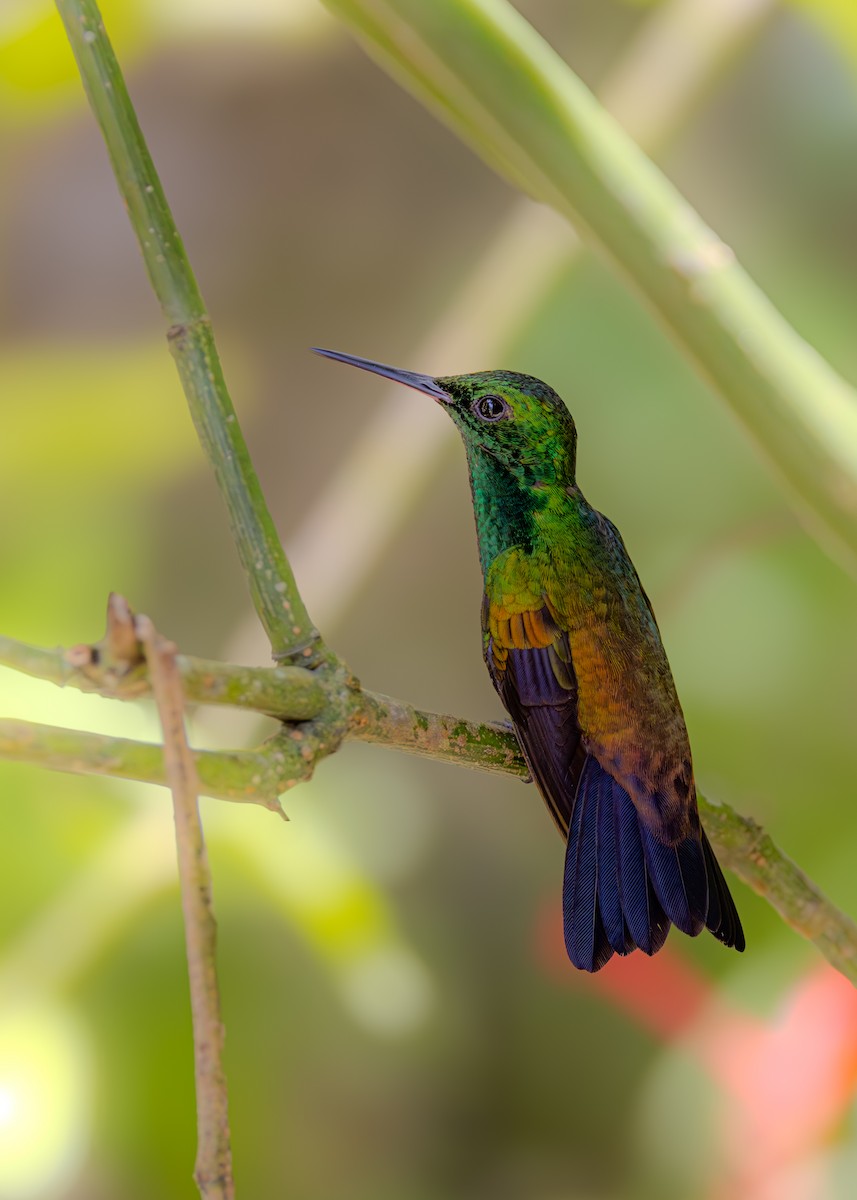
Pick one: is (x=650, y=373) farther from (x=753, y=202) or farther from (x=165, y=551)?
(x=165, y=551)

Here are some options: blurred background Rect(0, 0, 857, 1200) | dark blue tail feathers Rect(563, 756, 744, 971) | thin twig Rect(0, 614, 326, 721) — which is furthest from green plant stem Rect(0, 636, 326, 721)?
blurred background Rect(0, 0, 857, 1200)

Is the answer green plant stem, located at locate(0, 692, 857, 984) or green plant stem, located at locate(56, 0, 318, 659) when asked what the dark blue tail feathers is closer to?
green plant stem, located at locate(0, 692, 857, 984)

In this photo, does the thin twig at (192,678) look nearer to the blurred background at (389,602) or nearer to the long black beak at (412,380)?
the long black beak at (412,380)

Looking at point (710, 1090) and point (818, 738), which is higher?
point (818, 738)

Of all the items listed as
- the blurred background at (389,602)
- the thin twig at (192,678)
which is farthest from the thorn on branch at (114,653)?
the blurred background at (389,602)

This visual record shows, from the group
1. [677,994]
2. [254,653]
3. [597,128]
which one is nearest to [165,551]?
[254,653]
